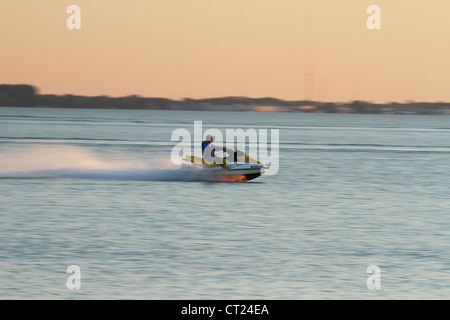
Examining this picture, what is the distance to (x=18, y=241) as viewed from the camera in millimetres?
17547

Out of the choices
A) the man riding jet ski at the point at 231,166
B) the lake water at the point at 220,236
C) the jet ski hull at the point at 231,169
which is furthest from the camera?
the jet ski hull at the point at 231,169

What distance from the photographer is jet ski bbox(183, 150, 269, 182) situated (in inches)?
1211

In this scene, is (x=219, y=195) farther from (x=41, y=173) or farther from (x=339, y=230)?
(x=41, y=173)

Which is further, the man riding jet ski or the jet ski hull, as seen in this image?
the jet ski hull

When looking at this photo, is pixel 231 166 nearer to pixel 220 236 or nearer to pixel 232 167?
pixel 232 167

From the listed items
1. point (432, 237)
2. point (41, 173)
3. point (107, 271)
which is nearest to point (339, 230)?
point (432, 237)

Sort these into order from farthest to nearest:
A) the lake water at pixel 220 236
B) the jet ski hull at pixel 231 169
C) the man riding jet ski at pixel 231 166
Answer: the jet ski hull at pixel 231 169
the man riding jet ski at pixel 231 166
the lake water at pixel 220 236

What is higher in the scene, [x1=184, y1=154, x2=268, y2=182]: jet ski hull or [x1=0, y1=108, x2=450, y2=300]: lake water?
[x1=184, y1=154, x2=268, y2=182]: jet ski hull

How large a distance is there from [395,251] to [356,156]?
37887 mm

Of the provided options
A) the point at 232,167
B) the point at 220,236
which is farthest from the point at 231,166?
the point at 220,236

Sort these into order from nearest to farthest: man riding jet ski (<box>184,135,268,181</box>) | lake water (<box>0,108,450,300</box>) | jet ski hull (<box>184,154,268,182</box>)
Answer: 1. lake water (<box>0,108,450,300</box>)
2. man riding jet ski (<box>184,135,268,181</box>)
3. jet ski hull (<box>184,154,268,182</box>)

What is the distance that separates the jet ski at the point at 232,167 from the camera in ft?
101

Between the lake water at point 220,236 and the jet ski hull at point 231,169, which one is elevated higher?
the jet ski hull at point 231,169

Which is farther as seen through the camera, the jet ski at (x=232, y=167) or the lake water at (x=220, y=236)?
the jet ski at (x=232, y=167)
